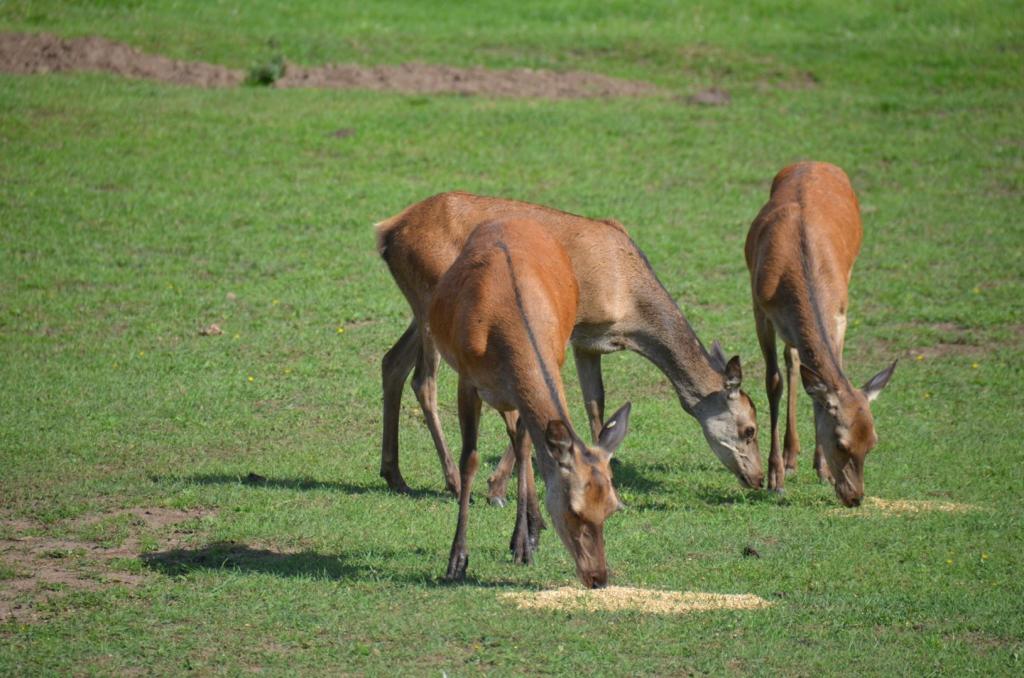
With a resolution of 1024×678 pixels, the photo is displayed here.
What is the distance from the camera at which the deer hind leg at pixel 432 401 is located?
10.5 m

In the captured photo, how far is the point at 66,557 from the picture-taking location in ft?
28.2

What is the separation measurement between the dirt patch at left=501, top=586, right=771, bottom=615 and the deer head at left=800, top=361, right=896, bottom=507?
7.80 feet

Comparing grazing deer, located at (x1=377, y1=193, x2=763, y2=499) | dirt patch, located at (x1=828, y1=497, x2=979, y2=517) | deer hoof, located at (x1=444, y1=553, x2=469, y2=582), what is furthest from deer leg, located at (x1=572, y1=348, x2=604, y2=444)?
deer hoof, located at (x1=444, y1=553, x2=469, y2=582)

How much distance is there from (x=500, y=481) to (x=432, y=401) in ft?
2.71

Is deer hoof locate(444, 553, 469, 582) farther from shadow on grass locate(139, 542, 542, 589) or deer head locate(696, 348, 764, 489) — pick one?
deer head locate(696, 348, 764, 489)

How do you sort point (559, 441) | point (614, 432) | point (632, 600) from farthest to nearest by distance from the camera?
point (614, 432) → point (632, 600) → point (559, 441)

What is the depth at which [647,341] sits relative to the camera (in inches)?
418

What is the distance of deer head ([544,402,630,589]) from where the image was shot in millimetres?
7570

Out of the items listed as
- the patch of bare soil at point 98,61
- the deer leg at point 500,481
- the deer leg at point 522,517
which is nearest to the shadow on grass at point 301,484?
the deer leg at point 500,481

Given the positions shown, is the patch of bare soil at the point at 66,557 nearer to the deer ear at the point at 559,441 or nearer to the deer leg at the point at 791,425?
the deer ear at the point at 559,441

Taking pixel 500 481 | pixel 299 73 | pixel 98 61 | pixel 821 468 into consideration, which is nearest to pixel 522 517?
pixel 500 481

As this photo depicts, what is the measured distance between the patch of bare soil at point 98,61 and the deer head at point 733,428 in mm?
12544

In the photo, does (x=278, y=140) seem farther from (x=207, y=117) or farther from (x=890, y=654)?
(x=890, y=654)

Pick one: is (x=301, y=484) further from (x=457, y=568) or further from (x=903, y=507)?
(x=903, y=507)
